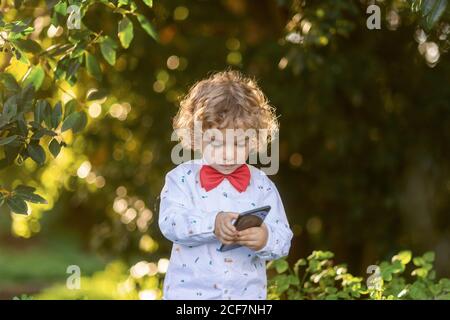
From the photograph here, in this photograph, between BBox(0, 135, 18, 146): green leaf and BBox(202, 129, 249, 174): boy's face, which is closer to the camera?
BBox(202, 129, 249, 174): boy's face

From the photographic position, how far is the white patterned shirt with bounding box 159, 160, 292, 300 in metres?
2.90

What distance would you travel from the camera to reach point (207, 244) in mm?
2941

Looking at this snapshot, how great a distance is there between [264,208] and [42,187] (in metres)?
5.12

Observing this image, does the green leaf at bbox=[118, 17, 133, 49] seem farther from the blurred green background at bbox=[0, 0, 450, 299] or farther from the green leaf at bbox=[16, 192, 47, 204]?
the blurred green background at bbox=[0, 0, 450, 299]

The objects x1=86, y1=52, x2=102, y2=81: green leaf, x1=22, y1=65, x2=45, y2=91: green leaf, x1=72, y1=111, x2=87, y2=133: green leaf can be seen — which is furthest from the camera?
x1=86, y1=52, x2=102, y2=81: green leaf

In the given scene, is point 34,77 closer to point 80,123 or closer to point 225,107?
point 80,123

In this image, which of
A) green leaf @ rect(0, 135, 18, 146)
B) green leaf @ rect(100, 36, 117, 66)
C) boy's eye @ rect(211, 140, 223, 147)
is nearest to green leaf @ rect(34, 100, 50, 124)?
green leaf @ rect(0, 135, 18, 146)

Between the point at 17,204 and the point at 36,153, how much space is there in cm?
22

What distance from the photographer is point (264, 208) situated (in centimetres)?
281

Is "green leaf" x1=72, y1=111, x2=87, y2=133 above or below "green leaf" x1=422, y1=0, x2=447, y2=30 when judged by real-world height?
below

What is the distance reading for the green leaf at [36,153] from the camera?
350cm

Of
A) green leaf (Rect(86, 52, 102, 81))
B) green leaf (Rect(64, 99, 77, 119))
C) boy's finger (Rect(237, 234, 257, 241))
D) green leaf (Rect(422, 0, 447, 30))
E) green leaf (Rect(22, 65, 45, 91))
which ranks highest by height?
green leaf (Rect(86, 52, 102, 81))

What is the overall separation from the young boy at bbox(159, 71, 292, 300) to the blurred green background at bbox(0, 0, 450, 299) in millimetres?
2574
